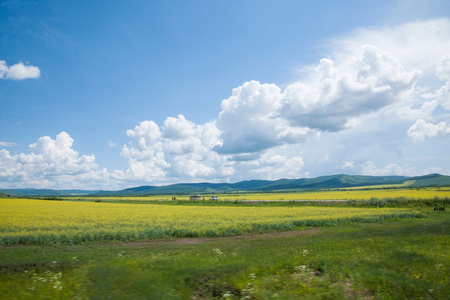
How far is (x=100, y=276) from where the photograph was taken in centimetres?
1187

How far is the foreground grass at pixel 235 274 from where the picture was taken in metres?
10.5

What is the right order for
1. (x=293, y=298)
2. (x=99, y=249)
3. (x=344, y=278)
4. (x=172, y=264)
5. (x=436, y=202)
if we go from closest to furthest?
(x=293, y=298) → (x=344, y=278) → (x=172, y=264) → (x=99, y=249) → (x=436, y=202)

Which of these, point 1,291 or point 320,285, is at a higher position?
point 1,291

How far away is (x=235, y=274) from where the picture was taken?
12648 millimetres

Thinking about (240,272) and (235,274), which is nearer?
(235,274)

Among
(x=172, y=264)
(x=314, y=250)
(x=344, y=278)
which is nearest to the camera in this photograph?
(x=344, y=278)

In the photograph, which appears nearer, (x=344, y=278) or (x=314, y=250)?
(x=344, y=278)

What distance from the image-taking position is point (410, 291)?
10664mm

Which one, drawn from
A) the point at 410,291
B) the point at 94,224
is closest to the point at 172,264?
the point at 410,291

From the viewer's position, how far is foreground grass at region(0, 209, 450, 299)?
10.5 meters

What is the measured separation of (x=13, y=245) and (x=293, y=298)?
2214 centimetres

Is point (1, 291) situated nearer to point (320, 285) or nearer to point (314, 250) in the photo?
Result: point (320, 285)

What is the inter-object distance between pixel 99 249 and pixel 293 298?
14.4 meters

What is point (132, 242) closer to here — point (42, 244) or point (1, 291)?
point (42, 244)
